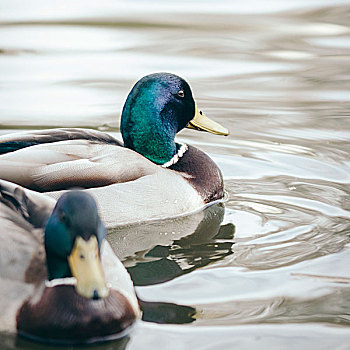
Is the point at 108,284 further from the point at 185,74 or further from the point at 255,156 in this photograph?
the point at 185,74

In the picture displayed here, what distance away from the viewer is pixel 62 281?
4.70 metres

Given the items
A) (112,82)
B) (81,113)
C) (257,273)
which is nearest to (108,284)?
(257,273)

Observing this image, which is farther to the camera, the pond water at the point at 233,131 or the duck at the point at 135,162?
the duck at the point at 135,162

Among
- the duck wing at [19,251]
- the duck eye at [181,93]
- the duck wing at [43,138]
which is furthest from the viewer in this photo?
the duck eye at [181,93]

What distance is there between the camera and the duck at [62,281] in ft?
14.6

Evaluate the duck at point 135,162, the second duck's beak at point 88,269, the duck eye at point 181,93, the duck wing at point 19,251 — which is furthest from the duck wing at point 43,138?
the second duck's beak at point 88,269

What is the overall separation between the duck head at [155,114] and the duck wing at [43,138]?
0.79 feet

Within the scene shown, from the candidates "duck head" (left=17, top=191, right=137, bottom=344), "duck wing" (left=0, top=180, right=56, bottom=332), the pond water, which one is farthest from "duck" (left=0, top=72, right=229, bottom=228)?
"duck head" (left=17, top=191, right=137, bottom=344)

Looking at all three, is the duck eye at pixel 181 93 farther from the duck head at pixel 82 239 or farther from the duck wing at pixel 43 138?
the duck head at pixel 82 239

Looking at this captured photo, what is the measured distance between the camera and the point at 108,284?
4797 millimetres

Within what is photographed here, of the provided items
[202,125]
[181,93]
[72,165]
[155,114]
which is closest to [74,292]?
[72,165]

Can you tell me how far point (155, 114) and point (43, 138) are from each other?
36.7 inches

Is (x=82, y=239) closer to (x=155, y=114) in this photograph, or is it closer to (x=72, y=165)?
(x=72, y=165)

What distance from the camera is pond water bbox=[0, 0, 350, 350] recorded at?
5062 millimetres
